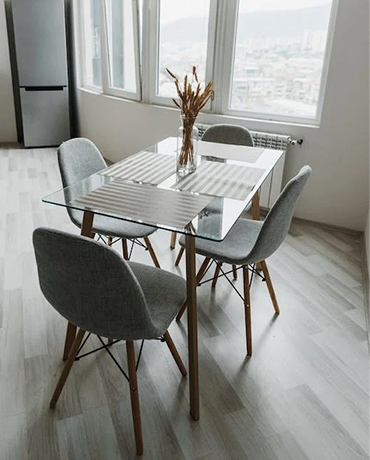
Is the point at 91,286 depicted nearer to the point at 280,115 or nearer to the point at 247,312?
the point at 247,312

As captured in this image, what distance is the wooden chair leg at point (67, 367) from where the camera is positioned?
5.28 ft

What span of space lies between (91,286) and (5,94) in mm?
5304

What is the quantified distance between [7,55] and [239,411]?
216 inches

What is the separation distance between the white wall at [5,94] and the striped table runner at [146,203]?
179 inches

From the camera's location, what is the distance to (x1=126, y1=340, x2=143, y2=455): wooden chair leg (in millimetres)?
1473

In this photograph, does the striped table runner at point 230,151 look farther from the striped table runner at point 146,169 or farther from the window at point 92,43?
the window at point 92,43

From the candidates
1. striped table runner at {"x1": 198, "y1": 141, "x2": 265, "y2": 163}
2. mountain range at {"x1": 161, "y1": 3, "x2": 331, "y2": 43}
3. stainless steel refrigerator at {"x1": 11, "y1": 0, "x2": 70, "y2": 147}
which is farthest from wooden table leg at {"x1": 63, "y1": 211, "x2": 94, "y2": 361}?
stainless steel refrigerator at {"x1": 11, "y1": 0, "x2": 70, "y2": 147}

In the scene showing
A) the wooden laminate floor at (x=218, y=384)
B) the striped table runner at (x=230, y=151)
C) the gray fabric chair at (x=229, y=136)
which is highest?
the gray fabric chair at (x=229, y=136)

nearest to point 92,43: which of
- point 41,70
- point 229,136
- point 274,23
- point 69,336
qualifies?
point 41,70

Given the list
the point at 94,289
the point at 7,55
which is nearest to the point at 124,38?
the point at 7,55

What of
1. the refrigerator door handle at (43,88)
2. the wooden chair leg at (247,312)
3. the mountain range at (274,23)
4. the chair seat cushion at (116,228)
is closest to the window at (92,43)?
the refrigerator door handle at (43,88)

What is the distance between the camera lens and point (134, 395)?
148 centimetres

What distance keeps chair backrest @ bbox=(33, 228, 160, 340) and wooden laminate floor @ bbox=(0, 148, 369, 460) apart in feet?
1.67

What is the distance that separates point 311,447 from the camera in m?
1.57
